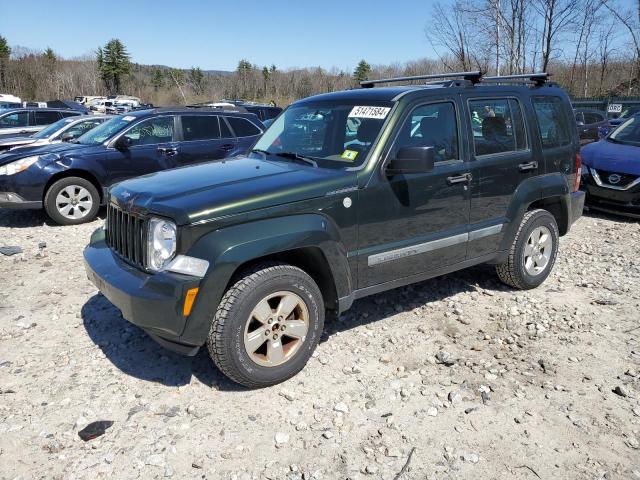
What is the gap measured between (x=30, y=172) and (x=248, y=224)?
229 inches

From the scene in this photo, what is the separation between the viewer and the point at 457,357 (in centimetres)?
389

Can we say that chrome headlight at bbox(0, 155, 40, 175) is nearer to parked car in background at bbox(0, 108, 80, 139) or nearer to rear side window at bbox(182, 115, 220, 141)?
rear side window at bbox(182, 115, 220, 141)

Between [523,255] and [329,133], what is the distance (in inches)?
89.9

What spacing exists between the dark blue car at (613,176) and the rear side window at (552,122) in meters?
3.39

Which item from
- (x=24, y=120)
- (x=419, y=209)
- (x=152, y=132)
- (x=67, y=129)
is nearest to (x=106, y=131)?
(x=152, y=132)

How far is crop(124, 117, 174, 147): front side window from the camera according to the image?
827 centimetres

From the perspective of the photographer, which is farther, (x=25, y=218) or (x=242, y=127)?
(x=242, y=127)

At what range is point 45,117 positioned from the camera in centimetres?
1438

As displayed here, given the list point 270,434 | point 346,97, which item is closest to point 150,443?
point 270,434

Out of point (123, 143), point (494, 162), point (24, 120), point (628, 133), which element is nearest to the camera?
point (494, 162)

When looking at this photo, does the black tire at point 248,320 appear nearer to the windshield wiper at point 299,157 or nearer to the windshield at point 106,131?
the windshield wiper at point 299,157

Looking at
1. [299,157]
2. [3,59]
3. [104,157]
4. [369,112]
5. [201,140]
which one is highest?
[3,59]

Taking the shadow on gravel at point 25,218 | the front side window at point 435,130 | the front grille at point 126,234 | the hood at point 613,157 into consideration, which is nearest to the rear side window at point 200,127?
the shadow on gravel at point 25,218

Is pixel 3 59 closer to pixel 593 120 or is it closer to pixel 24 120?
pixel 24 120
